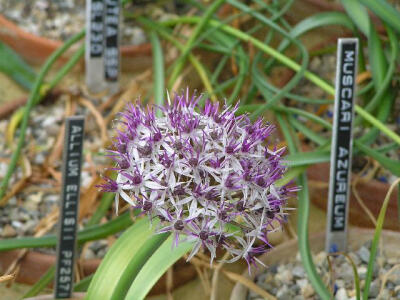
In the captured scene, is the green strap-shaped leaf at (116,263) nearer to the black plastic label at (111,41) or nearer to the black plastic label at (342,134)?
the black plastic label at (342,134)

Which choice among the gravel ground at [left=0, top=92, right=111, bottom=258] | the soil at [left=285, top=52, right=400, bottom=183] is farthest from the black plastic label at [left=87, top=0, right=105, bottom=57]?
the soil at [left=285, top=52, right=400, bottom=183]

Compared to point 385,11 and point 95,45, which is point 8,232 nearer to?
point 95,45

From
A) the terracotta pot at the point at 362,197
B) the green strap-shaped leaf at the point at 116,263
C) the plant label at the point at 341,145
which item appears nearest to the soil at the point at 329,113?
the terracotta pot at the point at 362,197

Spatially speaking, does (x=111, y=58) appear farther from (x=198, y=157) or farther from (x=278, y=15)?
(x=198, y=157)

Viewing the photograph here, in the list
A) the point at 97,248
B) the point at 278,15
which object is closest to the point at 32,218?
the point at 97,248

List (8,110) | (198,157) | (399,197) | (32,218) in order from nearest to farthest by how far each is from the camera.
A: 1. (198,157)
2. (399,197)
3. (32,218)
4. (8,110)

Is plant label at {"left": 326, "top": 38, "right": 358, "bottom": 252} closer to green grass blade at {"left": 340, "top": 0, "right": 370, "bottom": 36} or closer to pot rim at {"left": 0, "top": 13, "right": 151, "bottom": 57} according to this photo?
green grass blade at {"left": 340, "top": 0, "right": 370, "bottom": 36}
